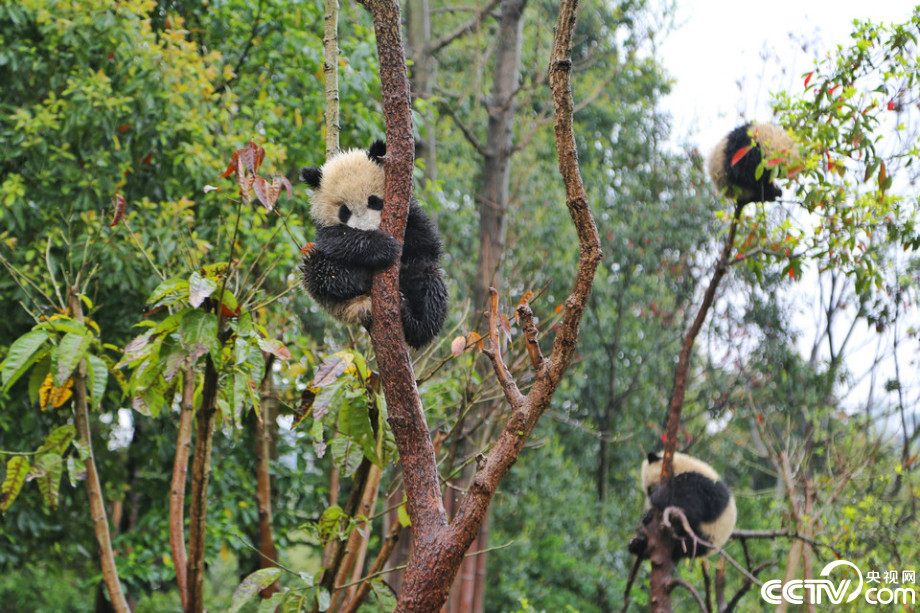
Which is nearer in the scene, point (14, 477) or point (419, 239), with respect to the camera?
point (14, 477)

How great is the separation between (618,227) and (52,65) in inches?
303

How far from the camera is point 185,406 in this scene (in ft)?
10.0

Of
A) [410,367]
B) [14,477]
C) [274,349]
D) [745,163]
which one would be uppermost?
[745,163]

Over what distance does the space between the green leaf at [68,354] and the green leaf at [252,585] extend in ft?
2.98

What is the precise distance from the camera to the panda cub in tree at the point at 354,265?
9.27 ft

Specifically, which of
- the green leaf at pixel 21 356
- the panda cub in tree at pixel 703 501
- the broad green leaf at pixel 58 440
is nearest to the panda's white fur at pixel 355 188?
the green leaf at pixel 21 356

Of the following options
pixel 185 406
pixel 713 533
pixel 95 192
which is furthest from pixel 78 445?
pixel 713 533

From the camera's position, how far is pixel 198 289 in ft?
7.47

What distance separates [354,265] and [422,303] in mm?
387

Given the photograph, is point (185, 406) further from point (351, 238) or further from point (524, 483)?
point (524, 483)

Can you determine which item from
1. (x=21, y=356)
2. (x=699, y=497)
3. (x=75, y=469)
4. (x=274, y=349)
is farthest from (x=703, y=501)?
(x=21, y=356)

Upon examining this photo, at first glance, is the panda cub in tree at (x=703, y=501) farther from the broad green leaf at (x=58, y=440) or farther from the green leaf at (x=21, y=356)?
the green leaf at (x=21, y=356)

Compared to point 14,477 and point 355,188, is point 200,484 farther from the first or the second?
point 355,188

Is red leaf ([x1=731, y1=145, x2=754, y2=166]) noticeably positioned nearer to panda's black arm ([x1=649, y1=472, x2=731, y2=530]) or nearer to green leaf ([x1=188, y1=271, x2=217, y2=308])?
green leaf ([x1=188, y1=271, x2=217, y2=308])
